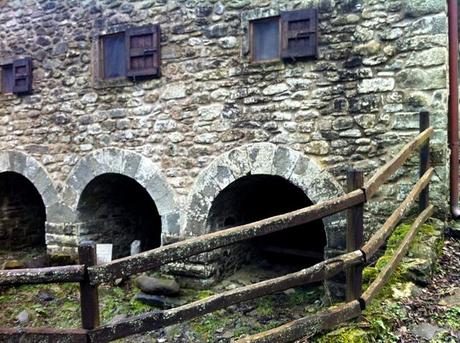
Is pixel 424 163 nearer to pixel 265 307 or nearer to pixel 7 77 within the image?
pixel 265 307

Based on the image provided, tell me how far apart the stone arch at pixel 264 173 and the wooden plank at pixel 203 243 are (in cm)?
193

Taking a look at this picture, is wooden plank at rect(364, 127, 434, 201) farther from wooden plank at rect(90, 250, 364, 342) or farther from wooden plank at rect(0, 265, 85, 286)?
wooden plank at rect(0, 265, 85, 286)

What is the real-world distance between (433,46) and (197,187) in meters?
2.92

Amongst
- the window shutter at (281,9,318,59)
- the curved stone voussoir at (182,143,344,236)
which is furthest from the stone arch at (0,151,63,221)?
the window shutter at (281,9,318,59)

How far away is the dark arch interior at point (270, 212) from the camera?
5.50 metres

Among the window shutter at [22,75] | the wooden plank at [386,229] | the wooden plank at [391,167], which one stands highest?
the window shutter at [22,75]

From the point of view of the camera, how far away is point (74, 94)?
6273 mm

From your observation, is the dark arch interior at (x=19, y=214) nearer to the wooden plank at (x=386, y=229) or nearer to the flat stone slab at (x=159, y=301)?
the flat stone slab at (x=159, y=301)

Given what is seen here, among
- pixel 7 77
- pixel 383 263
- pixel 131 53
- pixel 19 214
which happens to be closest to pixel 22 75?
pixel 7 77

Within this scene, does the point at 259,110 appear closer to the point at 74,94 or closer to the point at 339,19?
the point at 339,19

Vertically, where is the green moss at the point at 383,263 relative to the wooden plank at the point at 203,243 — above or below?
below

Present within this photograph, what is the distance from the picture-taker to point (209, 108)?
17.4ft

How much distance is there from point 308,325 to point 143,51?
428 centimetres

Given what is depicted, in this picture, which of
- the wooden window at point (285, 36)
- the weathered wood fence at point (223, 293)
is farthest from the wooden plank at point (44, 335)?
the wooden window at point (285, 36)
